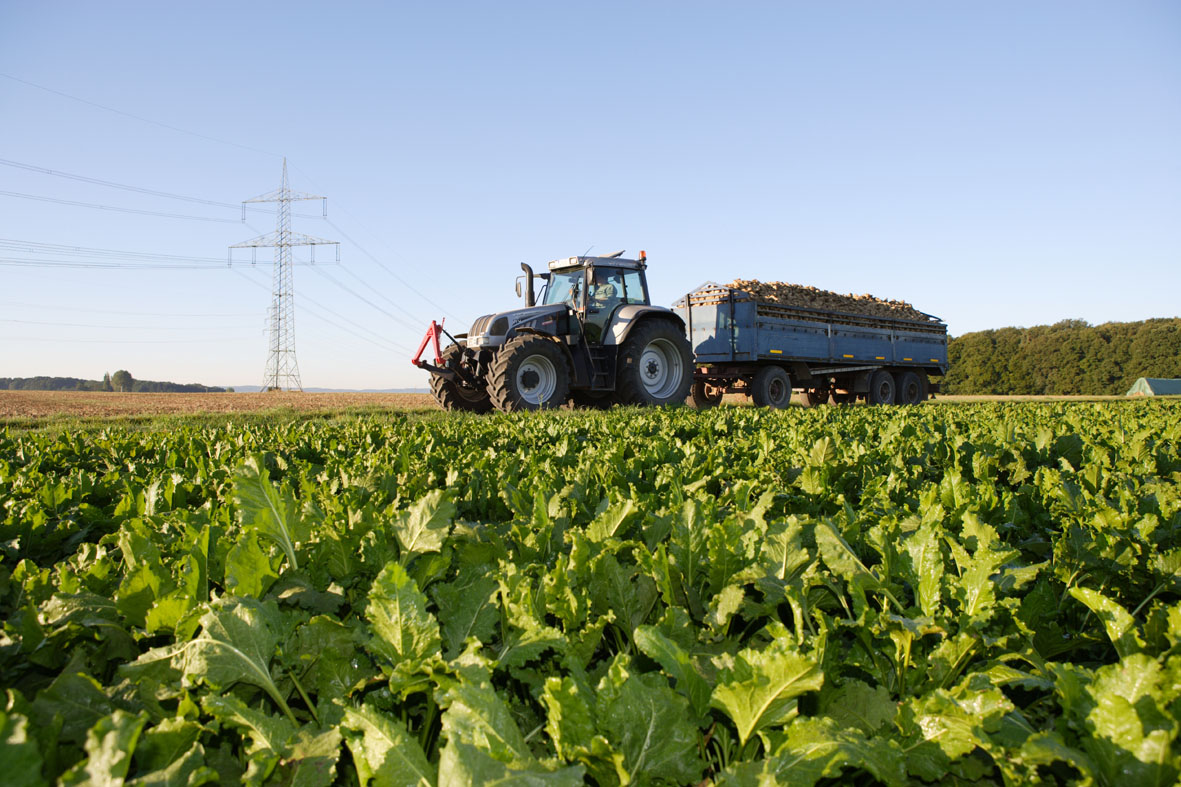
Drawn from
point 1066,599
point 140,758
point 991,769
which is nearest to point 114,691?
point 140,758

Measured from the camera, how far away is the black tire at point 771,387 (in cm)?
1381

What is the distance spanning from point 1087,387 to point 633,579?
59.6 meters

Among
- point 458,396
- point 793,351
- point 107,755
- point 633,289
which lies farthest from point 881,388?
point 107,755

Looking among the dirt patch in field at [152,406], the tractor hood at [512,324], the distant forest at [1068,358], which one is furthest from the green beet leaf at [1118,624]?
the distant forest at [1068,358]

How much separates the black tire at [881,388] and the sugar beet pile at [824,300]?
1678 millimetres

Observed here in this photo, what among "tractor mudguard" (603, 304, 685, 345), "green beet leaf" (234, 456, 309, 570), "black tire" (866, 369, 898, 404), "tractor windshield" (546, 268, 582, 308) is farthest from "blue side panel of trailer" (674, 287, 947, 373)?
"green beet leaf" (234, 456, 309, 570)

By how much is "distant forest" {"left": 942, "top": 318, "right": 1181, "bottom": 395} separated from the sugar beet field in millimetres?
56919

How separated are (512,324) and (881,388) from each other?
11909mm

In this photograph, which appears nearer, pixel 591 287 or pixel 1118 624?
pixel 1118 624

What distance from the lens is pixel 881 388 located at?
17328 millimetres

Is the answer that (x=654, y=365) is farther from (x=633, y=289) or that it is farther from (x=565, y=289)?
(x=565, y=289)

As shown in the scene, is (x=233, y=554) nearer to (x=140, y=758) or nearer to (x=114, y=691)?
(x=114, y=691)

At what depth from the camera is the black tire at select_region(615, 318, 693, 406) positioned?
10.7 meters

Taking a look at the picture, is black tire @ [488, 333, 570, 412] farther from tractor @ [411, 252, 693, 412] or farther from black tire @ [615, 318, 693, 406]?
black tire @ [615, 318, 693, 406]
